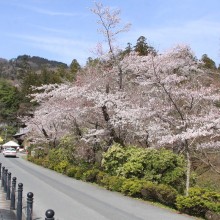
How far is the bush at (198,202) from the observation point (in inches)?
503

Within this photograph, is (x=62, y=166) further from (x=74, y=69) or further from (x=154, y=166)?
(x=74, y=69)

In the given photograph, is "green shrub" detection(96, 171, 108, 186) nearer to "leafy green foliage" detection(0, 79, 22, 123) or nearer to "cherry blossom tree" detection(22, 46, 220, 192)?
"cherry blossom tree" detection(22, 46, 220, 192)

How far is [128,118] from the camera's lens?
20000 mm

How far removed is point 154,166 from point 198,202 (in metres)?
5.80

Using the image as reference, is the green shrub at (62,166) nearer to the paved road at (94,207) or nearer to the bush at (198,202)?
the paved road at (94,207)

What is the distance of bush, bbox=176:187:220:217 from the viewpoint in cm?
1279

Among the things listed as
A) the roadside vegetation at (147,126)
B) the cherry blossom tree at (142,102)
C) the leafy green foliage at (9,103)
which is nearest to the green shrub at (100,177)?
the roadside vegetation at (147,126)

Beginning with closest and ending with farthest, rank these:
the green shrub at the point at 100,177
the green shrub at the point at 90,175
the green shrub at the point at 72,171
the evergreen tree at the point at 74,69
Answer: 1. the green shrub at the point at 100,177
2. the green shrub at the point at 90,175
3. the green shrub at the point at 72,171
4. the evergreen tree at the point at 74,69

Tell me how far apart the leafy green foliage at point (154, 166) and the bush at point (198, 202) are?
15.3ft

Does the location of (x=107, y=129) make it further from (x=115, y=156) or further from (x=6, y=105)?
(x=6, y=105)

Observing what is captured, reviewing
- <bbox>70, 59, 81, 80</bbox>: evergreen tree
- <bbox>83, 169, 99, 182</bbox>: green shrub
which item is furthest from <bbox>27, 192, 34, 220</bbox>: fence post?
<bbox>70, 59, 81, 80</bbox>: evergreen tree

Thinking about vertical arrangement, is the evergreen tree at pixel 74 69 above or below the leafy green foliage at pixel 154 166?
above

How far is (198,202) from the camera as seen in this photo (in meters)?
13.0

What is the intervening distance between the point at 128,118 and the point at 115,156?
2548mm
